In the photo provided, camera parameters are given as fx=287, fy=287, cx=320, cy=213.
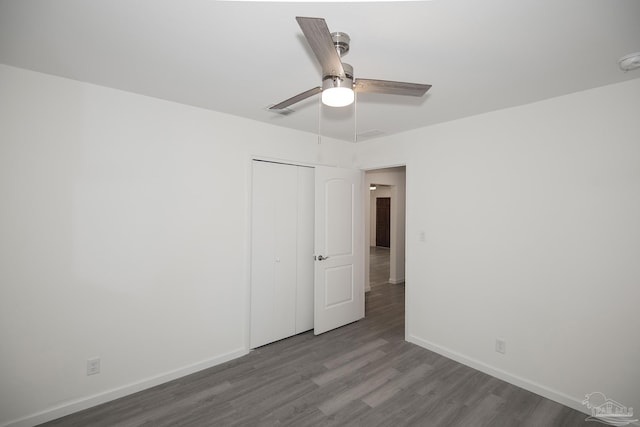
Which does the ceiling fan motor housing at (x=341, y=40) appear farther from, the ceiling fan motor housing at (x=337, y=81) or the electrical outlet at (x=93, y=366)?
the electrical outlet at (x=93, y=366)

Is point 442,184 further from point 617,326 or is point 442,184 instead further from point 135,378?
point 135,378

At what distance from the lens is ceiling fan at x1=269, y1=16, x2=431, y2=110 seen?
3.90 ft

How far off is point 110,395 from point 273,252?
1885 mm

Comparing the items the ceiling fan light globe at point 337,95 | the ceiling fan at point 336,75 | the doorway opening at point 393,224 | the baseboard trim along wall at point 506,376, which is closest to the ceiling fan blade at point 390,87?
the ceiling fan at point 336,75

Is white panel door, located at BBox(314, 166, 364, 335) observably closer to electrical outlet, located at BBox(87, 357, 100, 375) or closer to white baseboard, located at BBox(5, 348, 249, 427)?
white baseboard, located at BBox(5, 348, 249, 427)

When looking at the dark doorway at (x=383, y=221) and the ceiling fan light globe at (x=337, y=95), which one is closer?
the ceiling fan light globe at (x=337, y=95)

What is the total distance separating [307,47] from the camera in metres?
1.71

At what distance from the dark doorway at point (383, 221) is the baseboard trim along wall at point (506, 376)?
8.14m

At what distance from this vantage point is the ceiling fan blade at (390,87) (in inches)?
61.6

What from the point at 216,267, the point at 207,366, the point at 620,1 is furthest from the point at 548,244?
the point at 207,366

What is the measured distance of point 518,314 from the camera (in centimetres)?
263

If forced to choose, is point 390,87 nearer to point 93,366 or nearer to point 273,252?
point 273,252

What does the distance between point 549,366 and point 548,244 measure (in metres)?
1.04

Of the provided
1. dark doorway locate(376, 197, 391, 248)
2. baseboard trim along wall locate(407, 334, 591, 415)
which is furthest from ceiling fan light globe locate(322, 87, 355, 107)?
dark doorway locate(376, 197, 391, 248)
